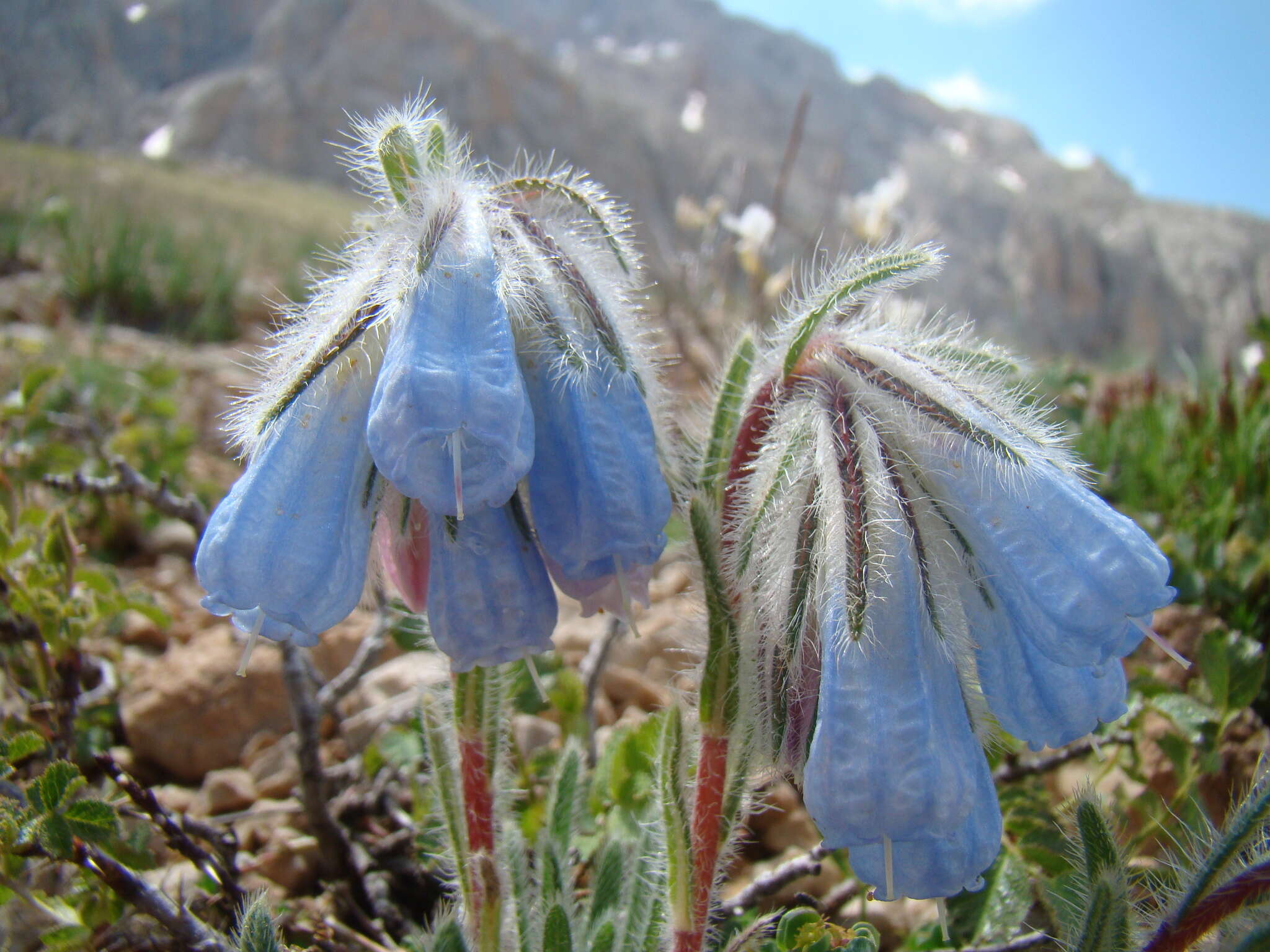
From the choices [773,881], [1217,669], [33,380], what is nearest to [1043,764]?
[1217,669]

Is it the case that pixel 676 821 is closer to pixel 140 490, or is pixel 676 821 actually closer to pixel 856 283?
pixel 856 283

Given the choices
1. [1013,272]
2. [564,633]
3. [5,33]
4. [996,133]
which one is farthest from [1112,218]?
[564,633]

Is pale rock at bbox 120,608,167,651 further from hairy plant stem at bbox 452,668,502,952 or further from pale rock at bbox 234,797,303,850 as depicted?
hairy plant stem at bbox 452,668,502,952

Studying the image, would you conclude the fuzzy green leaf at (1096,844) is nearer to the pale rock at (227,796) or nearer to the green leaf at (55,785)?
the green leaf at (55,785)

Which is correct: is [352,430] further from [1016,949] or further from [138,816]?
[1016,949]

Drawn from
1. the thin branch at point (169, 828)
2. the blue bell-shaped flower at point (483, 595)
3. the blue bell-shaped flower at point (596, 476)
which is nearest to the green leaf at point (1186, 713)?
the blue bell-shaped flower at point (596, 476)
